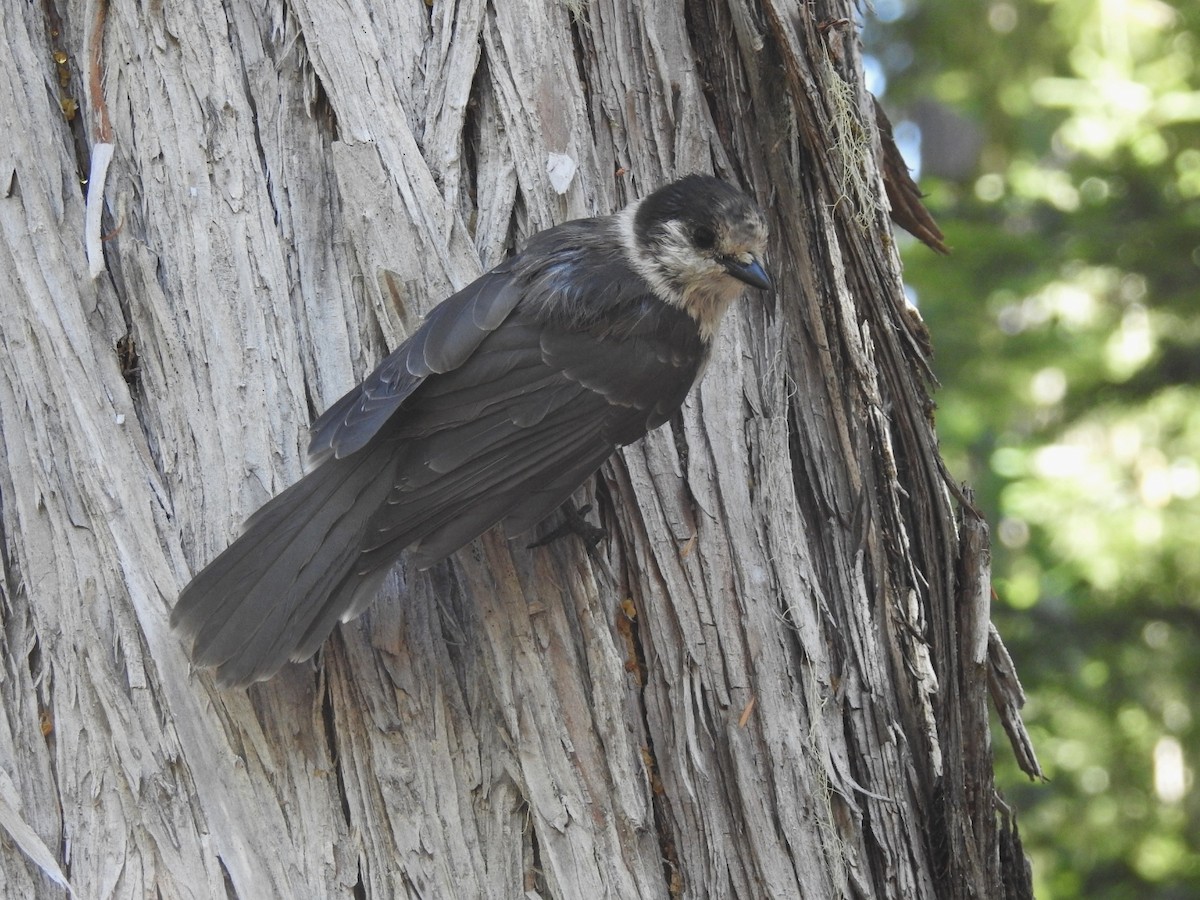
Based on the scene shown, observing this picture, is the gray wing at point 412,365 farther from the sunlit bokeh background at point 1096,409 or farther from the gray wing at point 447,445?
the sunlit bokeh background at point 1096,409

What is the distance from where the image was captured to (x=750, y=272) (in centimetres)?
291

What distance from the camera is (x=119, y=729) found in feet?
7.91

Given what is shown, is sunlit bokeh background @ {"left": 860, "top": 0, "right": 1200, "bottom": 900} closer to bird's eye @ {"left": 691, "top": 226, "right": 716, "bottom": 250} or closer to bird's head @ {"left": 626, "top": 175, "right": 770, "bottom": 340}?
→ bird's head @ {"left": 626, "top": 175, "right": 770, "bottom": 340}

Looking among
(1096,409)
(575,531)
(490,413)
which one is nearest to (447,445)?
(490,413)

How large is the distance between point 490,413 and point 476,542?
302 millimetres

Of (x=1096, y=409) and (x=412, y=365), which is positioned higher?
(x=1096, y=409)

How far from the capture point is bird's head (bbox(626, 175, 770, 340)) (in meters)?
2.89

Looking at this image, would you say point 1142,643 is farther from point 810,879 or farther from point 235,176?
point 235,176

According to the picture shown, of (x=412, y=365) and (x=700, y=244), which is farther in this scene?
(x=700, y=244)

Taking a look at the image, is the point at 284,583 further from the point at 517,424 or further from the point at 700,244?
the point at 700,244

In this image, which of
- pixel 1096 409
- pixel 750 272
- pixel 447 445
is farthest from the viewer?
pixel 1096 409

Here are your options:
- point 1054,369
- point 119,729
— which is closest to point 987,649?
point 119,729

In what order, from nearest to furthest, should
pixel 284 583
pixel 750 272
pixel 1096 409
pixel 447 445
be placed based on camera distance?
1. pixel 284 583
2. pixel 447 445
3. pixel 750 272
4. pixel 1096 409

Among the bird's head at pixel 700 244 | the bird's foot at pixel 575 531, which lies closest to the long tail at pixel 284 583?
the bird's foot at pixel 575 531
